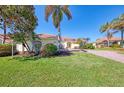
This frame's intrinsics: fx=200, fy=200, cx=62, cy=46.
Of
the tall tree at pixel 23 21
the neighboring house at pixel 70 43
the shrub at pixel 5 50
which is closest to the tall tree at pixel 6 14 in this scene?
the tall tree at pixel 23 21

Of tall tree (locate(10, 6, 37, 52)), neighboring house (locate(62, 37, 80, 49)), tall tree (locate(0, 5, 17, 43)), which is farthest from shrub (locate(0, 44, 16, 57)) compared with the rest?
neighboring house (locate(62, 37, 80, 49))

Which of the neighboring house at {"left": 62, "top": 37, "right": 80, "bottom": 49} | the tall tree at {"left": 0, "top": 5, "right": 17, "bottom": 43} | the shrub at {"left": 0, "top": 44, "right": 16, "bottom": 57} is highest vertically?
the tall tree at {"left": 0, "top": 5, "right": 17, "bottom": 43}

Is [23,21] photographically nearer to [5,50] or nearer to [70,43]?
[5,50]

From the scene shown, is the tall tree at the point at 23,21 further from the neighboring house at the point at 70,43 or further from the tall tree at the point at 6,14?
the neighboring house at the point at 70,43

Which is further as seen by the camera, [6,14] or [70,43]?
[70,43]

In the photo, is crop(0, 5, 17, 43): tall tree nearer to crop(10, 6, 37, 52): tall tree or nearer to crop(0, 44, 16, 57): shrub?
crop(10, 6, 37, 52): tall tree

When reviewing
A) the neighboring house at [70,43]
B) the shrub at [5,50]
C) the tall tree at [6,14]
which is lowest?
the shrub at [5,50]

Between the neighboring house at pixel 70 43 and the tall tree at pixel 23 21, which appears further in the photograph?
the neighboring house at pixel 70 43

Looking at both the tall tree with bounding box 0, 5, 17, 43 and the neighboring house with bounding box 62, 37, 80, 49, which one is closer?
the tall tree with bounding box 0, 5, 17, 43

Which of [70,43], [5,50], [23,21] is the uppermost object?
[23,21]

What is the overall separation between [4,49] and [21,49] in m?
4.20

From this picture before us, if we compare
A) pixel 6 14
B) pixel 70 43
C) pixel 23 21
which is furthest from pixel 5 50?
pixel 70 43

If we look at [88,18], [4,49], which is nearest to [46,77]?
[88,18]
